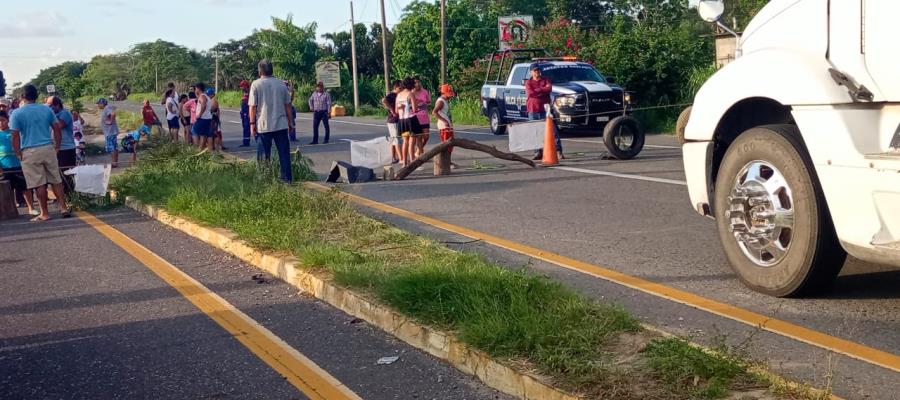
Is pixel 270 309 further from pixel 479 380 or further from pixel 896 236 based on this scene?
pixel 896 236

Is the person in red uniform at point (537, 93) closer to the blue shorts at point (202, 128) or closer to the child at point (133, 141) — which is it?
the blue shorts at point (202, 128)

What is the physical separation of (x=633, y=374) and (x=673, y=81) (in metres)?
21.6

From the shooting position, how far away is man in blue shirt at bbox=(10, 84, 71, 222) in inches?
472

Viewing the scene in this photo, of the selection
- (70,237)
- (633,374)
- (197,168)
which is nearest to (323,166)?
(197,168)

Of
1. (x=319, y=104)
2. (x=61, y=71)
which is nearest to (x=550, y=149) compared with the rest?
(x=319, y=104)

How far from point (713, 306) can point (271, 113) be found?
28.1ft

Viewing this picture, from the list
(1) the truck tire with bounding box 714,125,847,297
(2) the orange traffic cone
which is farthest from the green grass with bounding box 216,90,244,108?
(1) the truck tire with bounding box 714,125,847,297

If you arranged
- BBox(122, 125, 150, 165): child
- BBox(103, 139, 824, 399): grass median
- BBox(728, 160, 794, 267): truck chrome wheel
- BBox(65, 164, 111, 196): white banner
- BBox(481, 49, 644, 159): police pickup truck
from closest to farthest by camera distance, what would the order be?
BBox(103, 139, 824, 399): grass median
BBox(728, 160, 794, 267): truck chrome wheel
BBox(65, 164, 111, 196): white banner
BBox(481, 49, 644, 159): police pickup truck
BBox(122, 125, 150, 165): child

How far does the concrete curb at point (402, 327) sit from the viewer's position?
4648 millimetres

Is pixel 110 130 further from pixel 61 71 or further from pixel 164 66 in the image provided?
pixel 61 71

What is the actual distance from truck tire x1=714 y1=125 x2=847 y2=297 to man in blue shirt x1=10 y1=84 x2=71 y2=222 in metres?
8.75

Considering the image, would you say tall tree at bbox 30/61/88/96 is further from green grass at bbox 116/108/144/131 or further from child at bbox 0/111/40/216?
child at bbox 0/111/40/216

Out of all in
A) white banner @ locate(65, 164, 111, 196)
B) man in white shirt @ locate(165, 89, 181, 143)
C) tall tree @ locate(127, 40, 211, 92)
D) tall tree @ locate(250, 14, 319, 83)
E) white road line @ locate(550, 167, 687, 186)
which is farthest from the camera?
tall tree @ locate(127, 40, 211, 92)

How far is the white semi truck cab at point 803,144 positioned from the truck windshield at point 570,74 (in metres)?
15.7
